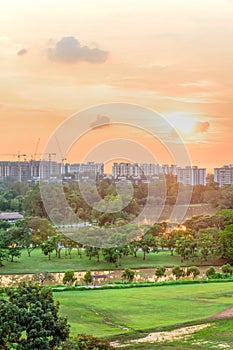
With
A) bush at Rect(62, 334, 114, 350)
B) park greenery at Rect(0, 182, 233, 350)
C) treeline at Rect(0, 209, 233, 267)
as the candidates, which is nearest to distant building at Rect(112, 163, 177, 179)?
park greenery at Rect(0, 182, 233, 350)

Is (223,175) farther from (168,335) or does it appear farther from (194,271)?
(168,335)

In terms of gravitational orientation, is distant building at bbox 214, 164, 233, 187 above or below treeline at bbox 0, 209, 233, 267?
above

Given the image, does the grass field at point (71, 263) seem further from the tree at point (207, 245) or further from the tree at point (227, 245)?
the tree at point (227, 245)

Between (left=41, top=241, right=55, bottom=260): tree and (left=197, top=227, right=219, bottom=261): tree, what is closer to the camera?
(left=197, top=227, right=219, bottom=261): tree

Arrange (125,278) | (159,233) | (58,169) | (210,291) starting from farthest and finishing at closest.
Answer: (58,169) → (159,233) → (125,278) → (210,291)

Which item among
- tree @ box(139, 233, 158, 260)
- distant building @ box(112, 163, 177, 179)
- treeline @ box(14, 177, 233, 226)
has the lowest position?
tree @ box(139, 233, 158, 260)

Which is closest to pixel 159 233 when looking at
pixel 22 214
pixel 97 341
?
pixel 22 214

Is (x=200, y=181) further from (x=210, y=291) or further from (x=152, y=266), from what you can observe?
(x=210, y=291)

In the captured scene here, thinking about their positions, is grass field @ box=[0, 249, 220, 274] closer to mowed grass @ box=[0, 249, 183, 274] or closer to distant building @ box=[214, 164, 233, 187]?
mowed grass @ box=[0, 249, 183, 274]
